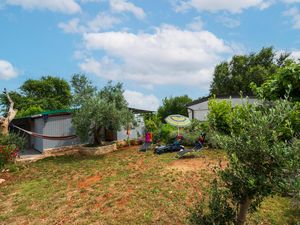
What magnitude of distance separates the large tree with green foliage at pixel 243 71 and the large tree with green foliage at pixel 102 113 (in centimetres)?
1643

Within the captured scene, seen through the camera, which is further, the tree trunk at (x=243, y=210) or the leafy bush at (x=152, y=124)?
the leafy bush at (x=152, y=124)

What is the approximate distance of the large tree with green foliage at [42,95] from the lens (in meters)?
32.2

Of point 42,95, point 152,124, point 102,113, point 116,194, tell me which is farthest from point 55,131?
point 42,95

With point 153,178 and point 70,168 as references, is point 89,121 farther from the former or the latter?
point 153,178

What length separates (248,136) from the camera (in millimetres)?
3199

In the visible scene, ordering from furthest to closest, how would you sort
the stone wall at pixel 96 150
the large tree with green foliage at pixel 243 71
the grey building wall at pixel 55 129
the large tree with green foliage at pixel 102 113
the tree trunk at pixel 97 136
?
the large tree with green foliage at pixel 243 71, the grey building wall at pixel 55 129, the tree trunk at pixel 97 136, the stone wall at pixel 96 150, the large tree with green foliage at pixel 102 113

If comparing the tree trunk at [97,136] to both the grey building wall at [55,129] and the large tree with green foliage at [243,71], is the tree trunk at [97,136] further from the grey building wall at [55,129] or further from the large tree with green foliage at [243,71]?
the large tree with green foliage at [243,71]

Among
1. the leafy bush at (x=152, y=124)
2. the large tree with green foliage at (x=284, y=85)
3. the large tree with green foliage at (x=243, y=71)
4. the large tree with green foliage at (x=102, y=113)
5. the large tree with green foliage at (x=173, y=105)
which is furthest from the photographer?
the large tree with green foliage at (x=173, y=105)

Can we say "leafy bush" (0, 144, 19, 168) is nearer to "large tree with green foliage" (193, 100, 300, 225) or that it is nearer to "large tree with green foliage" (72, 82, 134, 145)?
"large tree with green foliage" (72, 82, 134, 145)

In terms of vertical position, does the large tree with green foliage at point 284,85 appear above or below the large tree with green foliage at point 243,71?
below

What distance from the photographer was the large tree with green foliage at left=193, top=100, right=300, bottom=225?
3.02 m

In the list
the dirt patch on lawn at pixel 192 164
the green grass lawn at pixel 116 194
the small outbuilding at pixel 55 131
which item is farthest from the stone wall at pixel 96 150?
the dirt patch on lawn at pixel 192 164

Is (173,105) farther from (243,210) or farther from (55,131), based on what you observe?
(243,210)

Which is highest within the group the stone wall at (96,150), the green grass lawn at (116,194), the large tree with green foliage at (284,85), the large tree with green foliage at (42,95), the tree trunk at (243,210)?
the large tree with green foliage at (42,95)
